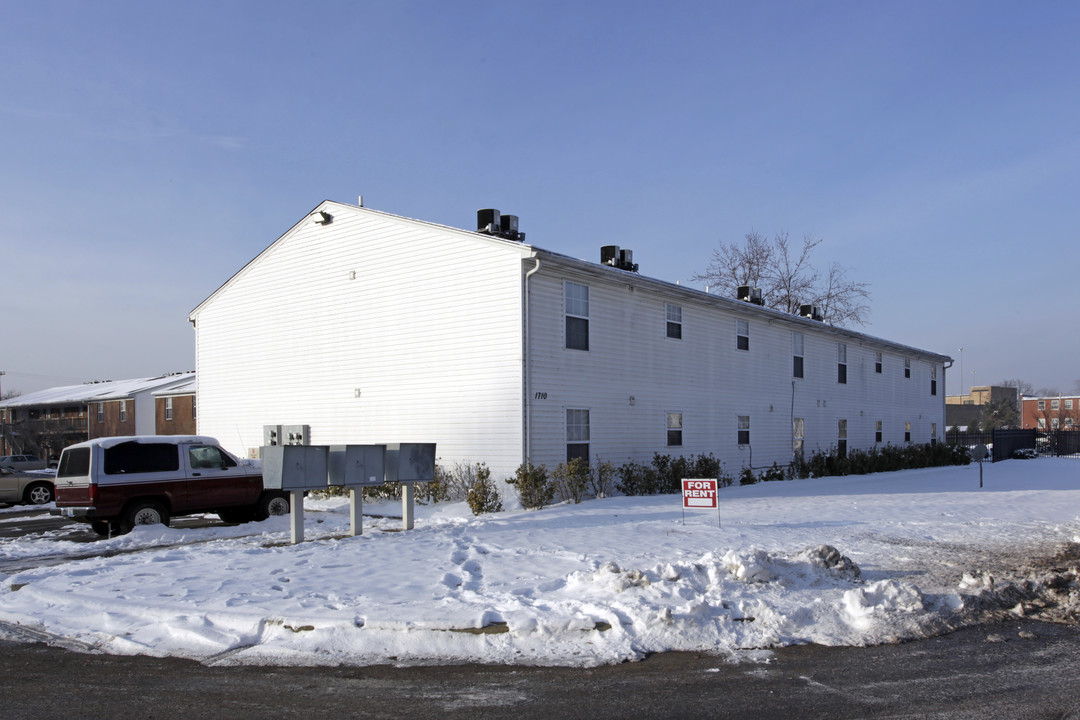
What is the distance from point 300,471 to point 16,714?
6.24 meters

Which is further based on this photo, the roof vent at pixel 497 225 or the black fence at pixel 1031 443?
the black fence at pixel 1031 443

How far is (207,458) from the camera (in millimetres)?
14945

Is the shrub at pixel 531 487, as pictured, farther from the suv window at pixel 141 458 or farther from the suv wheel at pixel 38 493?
the suv wheel at pixel 38 493

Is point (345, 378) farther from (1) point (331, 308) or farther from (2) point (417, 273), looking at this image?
(2) point (417, 273)

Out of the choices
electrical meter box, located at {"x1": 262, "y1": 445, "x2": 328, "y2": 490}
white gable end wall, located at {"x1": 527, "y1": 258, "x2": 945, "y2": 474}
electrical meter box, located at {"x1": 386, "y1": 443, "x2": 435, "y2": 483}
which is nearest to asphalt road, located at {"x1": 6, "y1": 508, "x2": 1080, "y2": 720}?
electrical meter box, located at {"x1": 262, "y1": 445, "x2": 328, "y2": 490}

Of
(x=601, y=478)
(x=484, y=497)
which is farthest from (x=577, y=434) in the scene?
(x=484, y=497)

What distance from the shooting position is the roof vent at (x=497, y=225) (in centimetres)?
1962

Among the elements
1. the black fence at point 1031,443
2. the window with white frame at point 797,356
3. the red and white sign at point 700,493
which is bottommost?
the black fence at point 1031,443

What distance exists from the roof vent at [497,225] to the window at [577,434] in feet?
14.4

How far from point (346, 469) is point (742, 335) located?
53.2 feet

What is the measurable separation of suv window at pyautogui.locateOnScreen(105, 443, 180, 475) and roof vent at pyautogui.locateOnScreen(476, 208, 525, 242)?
8.69 m

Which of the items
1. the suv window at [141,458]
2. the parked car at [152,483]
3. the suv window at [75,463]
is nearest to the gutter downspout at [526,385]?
the parked car at [152,483]

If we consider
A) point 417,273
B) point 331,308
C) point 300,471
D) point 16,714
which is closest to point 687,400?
point 417,273

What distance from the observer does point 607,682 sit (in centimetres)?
616
